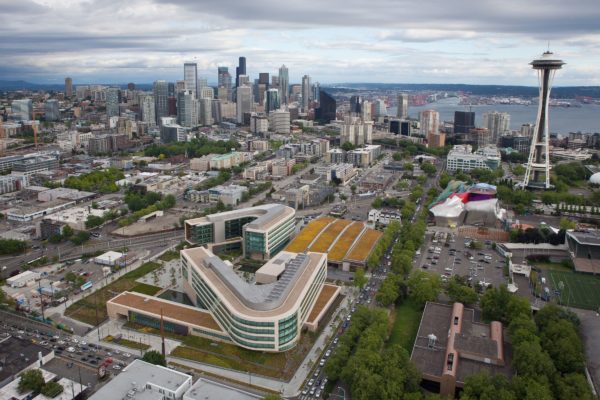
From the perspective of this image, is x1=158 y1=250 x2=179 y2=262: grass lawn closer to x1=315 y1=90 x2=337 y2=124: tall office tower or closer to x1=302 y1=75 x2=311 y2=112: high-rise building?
x1=315 y1=90 x2=337 y2=124: tall office tower

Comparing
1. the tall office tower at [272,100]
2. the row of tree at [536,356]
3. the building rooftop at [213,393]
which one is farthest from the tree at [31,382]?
the tall office tower at [272,100]

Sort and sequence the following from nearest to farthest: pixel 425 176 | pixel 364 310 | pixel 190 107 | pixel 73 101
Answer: pixel 364 310 < pixel 425 176 < pixel 190 107 < pixel 73 101

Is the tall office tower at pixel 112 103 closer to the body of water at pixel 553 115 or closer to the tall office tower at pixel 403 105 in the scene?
the tall office tower at pixel 403 105

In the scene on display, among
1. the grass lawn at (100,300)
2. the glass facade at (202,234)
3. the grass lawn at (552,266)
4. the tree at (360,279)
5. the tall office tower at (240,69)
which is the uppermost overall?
the tall office tower at (240,69)

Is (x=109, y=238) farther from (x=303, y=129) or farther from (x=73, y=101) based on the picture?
(x=73, y=101)

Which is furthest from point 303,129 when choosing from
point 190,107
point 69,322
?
point 69,322
